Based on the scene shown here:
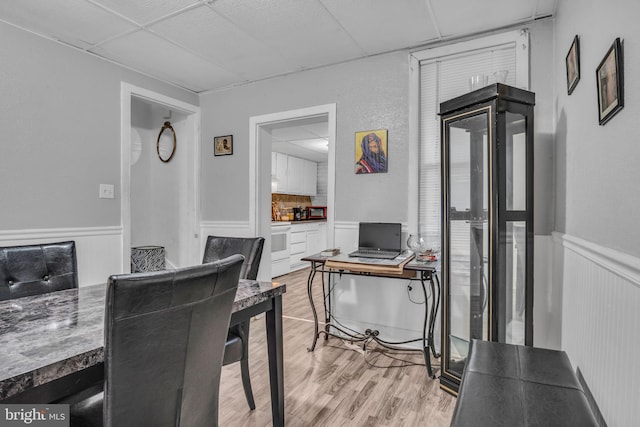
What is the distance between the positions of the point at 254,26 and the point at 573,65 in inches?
78.7

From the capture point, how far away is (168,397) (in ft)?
2.96

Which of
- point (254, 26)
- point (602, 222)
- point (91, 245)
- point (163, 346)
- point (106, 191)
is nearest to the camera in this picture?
point (163, 346)

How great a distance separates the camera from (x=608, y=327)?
43.9 inches

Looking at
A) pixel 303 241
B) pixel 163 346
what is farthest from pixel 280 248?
pixel 163 346

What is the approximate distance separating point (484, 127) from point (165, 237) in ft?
11.8

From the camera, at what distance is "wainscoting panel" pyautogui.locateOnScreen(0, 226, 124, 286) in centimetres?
261

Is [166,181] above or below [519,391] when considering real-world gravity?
above

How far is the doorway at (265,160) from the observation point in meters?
3.10

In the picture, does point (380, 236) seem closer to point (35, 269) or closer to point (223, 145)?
point (223, 145)

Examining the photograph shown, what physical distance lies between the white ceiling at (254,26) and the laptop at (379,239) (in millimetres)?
1455

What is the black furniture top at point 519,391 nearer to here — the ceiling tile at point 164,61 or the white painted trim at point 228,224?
the white painted trim at point 228,224

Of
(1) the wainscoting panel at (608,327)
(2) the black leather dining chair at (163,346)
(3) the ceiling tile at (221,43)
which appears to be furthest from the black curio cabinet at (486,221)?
(3) the ceiling tile at (221,43)

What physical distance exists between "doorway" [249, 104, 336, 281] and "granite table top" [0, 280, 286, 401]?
6.54ft

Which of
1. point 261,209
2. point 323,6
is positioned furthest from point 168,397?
point 261,209
